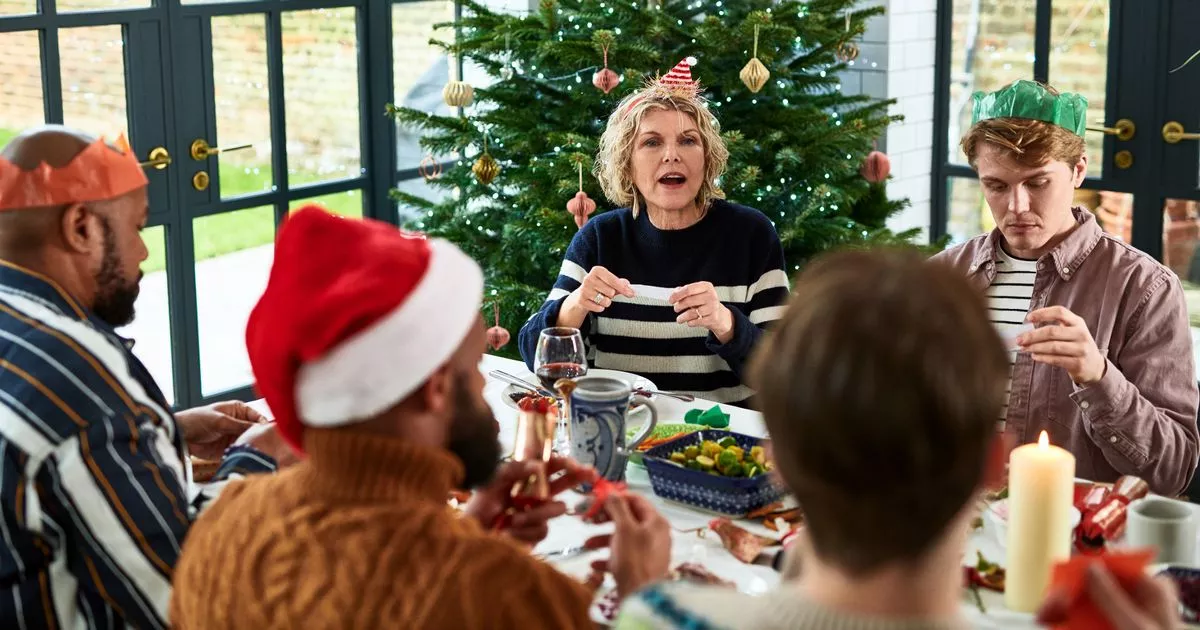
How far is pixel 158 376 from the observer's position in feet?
13.8

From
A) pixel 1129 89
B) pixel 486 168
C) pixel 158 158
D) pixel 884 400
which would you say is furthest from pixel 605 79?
pixel 884 400

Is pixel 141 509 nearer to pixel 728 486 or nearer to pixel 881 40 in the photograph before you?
pixel 728 486

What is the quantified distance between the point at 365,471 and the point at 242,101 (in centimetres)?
325

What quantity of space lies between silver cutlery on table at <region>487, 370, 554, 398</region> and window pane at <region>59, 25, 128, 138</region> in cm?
178

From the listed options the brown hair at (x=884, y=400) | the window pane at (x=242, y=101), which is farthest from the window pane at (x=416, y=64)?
the brown hair at (x=884, y=400)

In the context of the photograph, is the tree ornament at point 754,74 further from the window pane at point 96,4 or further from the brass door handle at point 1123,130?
the window pane at point 96,4

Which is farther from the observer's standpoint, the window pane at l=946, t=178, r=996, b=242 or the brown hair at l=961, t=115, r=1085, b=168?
the window pane at l=946, t=178, r=996, b=242

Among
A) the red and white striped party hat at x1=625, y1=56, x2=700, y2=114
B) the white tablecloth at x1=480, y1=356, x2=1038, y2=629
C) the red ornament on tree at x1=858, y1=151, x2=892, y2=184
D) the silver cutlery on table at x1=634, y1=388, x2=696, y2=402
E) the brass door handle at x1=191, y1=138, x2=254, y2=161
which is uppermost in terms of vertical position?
the red and white striped party hat at x1=625, y1=56, x2=700, y2=114

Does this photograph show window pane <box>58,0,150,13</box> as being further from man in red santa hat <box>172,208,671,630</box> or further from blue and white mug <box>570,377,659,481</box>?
man in red santa hat <box>172,208,671,630</box>

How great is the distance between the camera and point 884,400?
917mm

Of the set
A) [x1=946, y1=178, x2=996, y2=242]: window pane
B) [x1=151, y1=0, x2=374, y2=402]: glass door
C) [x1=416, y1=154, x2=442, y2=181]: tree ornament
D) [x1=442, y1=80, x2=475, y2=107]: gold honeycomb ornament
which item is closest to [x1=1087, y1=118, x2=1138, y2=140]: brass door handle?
[x1=946, y1=178, x2=996, y2=242]: window pane

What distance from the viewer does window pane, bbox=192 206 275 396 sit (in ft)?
14.1

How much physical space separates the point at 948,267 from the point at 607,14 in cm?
291

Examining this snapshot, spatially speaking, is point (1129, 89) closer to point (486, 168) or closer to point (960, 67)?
point (960, 67)
